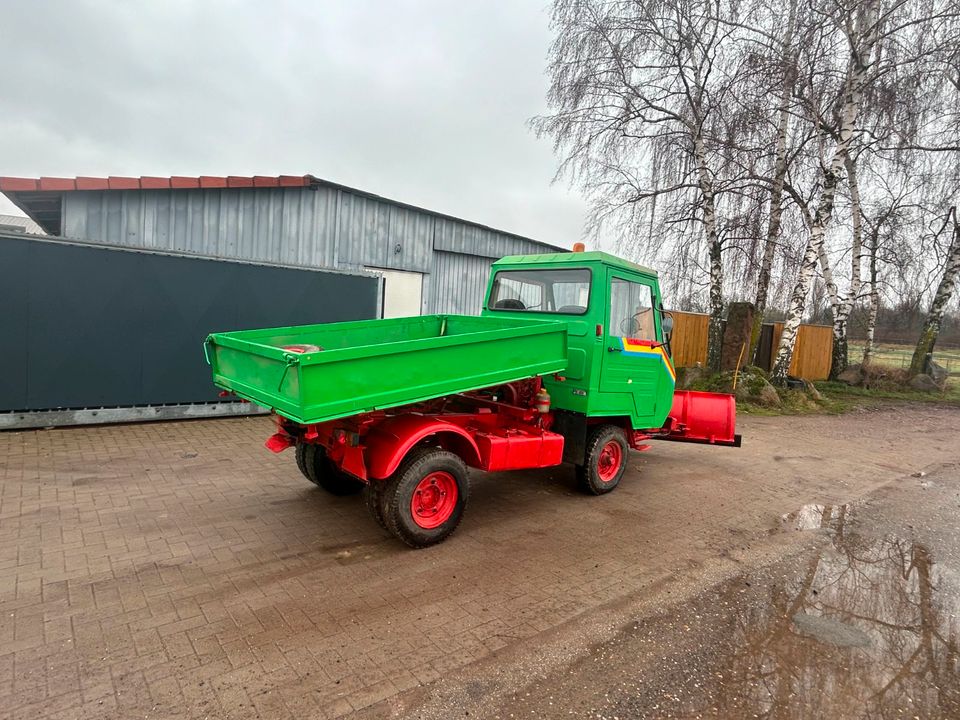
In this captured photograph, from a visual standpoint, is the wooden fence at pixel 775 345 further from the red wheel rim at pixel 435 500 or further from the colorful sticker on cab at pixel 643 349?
the red wheel rim at pixel 435 500

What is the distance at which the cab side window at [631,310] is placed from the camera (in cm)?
554

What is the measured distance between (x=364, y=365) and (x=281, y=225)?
851 centimetres

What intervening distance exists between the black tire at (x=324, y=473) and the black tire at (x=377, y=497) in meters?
1.19

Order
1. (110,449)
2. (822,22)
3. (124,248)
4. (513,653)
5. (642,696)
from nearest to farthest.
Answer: (642,696) → (513,653) → (110,449) → (124,248) → (822,22)

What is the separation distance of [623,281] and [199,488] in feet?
15.5

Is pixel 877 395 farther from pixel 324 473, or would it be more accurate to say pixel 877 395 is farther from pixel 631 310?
pixel 324 473

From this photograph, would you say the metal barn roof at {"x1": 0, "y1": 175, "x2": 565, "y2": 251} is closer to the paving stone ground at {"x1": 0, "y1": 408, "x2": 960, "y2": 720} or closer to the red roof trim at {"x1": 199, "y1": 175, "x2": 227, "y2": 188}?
the red roof trim at {"x1": 199, "y1": 175, "x2": 227, "y2": 188}

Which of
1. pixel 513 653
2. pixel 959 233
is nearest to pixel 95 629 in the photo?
pixel 513 653

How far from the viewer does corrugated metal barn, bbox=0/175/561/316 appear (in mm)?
9820

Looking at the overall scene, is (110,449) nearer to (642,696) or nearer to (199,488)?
(199,488)

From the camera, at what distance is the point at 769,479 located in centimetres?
696

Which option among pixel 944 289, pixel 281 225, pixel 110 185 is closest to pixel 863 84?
pixel 944 289

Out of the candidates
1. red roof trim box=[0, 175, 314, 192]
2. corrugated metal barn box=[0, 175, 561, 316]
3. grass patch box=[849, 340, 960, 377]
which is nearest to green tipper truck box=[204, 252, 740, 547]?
corrugated metal barn box=[0, 175, 561, 316]

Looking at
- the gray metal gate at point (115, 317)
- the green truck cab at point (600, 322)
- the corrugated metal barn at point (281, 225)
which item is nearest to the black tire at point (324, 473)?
the green truck cab at point (600, 322)
